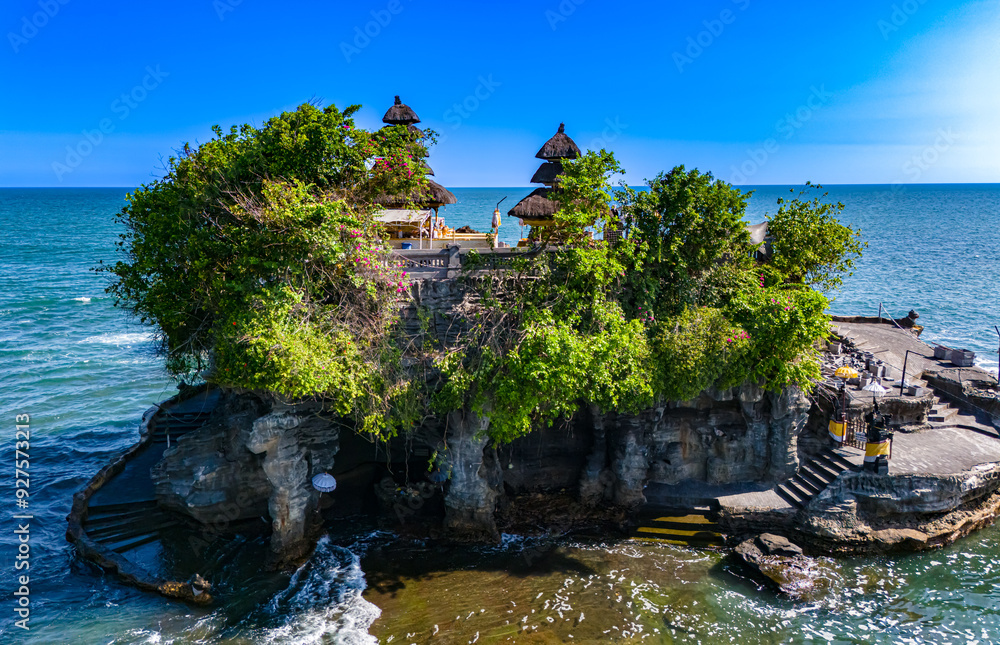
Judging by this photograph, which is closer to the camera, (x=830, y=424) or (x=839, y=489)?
(x=839, y=489)

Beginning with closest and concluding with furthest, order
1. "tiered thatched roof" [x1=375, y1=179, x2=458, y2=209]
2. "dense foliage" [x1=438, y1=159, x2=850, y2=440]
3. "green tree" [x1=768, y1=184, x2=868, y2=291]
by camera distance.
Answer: "dense foliage" [x1=438, y1=159, x2=850, y2=440] → "tiered thatched roof" [x1=375, y1=179, x2=458, y2=209] → "green tree" [x1=768, y1=184, x2=868, y2=291]

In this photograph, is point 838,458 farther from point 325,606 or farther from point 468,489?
point 325,606

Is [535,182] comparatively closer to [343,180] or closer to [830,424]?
[343,180]

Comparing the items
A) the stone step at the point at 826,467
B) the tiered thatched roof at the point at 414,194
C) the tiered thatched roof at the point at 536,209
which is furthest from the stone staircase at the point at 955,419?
the tiered thatched roof at the point at 414,194

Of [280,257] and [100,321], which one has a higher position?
[280,257]

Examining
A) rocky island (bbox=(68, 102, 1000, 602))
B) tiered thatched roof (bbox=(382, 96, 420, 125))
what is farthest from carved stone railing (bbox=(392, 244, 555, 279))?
tiered thatched roof (bbox=(382, 96, 420, 125))

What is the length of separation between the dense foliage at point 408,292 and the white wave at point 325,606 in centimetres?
458

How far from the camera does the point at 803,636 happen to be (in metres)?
16.1

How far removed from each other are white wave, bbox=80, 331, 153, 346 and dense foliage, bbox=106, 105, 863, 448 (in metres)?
25.7

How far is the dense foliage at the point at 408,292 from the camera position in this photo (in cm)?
1717

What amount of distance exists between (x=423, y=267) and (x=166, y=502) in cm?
1186

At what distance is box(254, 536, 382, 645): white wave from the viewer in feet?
52.1

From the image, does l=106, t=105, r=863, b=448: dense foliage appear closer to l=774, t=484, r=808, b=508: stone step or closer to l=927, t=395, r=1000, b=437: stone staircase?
l=774, t=484, r=808, b=508: stone step

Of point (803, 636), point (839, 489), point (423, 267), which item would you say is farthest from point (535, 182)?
point (803, 636)
